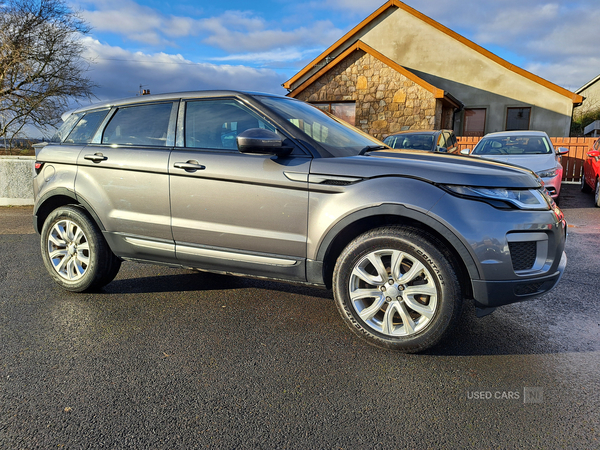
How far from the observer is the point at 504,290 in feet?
9.21

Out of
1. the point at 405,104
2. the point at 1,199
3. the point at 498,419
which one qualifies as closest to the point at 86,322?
the point at 498,419

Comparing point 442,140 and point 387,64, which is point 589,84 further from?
point 442,140

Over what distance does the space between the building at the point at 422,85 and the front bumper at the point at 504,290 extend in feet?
52.2

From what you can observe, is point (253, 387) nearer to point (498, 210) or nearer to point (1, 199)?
point (498, 210)

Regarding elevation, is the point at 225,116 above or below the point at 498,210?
above

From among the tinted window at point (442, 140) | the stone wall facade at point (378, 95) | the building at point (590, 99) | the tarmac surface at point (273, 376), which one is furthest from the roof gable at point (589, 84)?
the tarmac surface at point (273, 376)

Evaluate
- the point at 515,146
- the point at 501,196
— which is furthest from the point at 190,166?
the point at 515,146

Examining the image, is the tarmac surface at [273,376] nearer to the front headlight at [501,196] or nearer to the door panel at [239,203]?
the door panel at [239,203]

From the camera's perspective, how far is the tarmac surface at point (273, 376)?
2.20m

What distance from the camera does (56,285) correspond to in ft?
15.0

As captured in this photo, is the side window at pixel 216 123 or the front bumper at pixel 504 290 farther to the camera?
the side window at pixel 216 123

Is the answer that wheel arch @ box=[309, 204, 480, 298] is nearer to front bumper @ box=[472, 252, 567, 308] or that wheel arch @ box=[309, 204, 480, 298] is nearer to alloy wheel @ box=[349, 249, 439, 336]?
front bumper @ box=[472, 252, 567, 308]

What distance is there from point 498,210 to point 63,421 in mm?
2773

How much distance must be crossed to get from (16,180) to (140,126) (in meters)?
7.84
